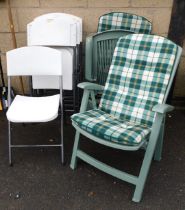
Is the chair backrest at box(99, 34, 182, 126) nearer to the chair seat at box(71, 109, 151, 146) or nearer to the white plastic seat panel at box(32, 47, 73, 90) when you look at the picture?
the chair seat at box(71, 109, 151, 146)

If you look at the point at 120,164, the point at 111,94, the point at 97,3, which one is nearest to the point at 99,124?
the point at 111,94

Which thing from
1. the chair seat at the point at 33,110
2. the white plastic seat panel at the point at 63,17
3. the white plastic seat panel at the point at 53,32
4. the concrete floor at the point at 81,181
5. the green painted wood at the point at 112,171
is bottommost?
the concrete floor at the point at 81,181

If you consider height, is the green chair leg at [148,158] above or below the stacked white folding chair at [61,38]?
below

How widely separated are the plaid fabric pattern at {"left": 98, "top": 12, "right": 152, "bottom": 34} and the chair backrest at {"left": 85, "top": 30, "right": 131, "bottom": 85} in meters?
0.25

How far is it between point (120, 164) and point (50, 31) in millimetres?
1470

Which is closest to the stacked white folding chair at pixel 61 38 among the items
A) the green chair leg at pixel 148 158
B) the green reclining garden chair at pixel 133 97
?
the green reclining garden chair at pixel 133 97

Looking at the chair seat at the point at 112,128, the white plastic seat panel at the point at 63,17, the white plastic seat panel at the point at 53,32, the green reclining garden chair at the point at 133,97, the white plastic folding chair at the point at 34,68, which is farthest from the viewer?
the white plastic seat panel at the point at 63,17

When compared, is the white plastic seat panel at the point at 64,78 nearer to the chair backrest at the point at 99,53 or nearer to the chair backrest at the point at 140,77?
the chair backrest at the point at 99,53

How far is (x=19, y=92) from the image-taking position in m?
3.42

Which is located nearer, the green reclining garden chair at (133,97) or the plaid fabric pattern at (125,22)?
the green reclining garden chair at (133,97)

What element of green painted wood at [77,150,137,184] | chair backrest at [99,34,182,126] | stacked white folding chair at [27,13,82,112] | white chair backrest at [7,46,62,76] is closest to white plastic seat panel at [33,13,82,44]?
stacked white folding chair at [27,13,82,112]

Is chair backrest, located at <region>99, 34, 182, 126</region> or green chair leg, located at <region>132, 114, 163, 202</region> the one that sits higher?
chair backrest, located at <region>99, 34, 182, 126</region>

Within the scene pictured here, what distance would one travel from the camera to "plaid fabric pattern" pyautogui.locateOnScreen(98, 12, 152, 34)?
109 inches

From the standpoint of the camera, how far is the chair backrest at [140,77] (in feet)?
6.82
